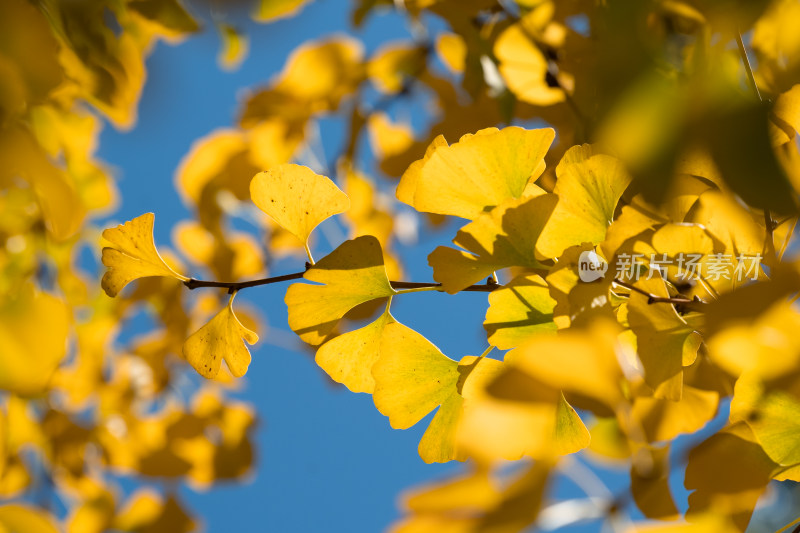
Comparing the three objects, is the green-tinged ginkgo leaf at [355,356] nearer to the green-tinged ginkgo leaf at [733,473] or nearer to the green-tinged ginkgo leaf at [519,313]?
the green-tinged ginkgo leaf at [519,313]

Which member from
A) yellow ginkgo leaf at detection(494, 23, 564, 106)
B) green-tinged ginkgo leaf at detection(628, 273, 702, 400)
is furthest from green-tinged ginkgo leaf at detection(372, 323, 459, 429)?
yellow ginkgo leaf at detection(494, 23, 564, 106)

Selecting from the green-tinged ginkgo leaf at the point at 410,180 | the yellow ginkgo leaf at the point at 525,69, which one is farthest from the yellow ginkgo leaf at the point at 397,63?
the green-tinged ginkgo leaf at the point at 410,180

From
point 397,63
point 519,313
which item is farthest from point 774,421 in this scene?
point 397,63

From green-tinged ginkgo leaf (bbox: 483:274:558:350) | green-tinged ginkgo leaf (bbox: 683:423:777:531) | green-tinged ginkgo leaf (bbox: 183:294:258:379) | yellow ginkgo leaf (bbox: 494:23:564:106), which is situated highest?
yellow ginkgo leaf (bbox: 494:23:564:106)

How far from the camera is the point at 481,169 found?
1.01ft

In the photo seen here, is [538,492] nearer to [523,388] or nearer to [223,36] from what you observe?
[523,388]

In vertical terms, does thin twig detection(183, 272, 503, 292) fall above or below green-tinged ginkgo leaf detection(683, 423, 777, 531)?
above

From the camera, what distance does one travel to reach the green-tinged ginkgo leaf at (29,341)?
0.79 feet

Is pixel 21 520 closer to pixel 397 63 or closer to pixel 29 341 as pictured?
pixel 29 341

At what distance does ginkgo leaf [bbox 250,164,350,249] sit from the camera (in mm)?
319

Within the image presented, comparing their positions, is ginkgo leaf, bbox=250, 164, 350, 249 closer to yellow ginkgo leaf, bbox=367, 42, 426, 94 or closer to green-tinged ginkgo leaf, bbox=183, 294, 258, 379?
green-tinged ginkgo leaf, bbox=183, 294, 258, 379

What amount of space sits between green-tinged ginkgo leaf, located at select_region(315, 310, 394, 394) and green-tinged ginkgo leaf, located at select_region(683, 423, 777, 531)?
0.63 feet

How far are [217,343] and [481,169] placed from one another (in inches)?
7.3

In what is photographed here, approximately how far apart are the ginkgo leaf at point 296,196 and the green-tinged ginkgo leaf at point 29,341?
116mm
